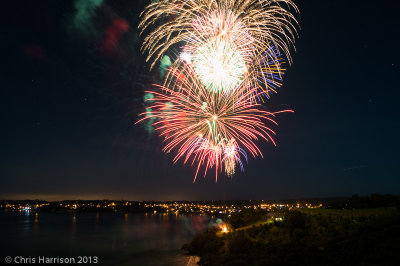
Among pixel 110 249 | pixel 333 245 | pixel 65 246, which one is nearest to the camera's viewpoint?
pixel 333 245

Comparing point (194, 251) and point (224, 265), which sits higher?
point (224, 265)

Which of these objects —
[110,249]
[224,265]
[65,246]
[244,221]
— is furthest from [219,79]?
[65,246]

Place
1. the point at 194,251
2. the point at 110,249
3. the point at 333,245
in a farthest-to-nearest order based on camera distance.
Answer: the point at 110,249 → the point at 194,251 → the point at 333,245

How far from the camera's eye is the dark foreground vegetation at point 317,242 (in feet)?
46.0

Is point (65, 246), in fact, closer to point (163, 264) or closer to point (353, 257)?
point (163, 264)

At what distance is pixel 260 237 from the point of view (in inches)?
929

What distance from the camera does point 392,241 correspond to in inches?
555

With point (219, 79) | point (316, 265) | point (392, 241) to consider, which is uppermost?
point (219, 79)

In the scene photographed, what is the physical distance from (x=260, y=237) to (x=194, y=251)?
12449 millimetres

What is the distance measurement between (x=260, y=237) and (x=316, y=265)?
932 cm

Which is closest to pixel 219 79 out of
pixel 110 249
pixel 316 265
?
pixel 316 265

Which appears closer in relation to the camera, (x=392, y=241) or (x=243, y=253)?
(x=392, y=241)

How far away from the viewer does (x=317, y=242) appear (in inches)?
734

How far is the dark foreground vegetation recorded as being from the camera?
46.0ft
